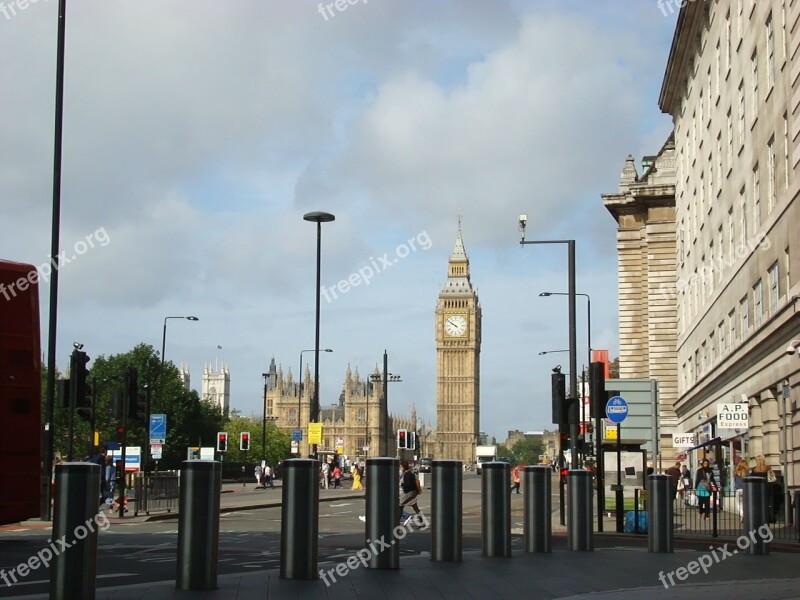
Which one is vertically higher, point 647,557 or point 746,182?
point 746,182

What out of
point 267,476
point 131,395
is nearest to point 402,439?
point 267,476

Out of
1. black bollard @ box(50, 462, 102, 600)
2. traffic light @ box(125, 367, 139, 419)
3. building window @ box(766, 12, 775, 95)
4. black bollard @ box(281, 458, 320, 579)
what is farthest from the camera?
building window @ box(766, 12, 775, 95)

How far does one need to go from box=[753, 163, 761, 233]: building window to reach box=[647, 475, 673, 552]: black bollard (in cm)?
1722

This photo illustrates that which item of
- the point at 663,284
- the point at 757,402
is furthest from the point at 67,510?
the point at 663,284

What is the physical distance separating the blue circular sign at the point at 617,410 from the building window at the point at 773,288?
4.83m

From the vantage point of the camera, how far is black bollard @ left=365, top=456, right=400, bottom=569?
44.5 ft

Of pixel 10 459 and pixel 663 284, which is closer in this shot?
pixel 10 459

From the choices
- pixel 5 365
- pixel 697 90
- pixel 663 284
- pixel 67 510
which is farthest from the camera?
pixel 663 284

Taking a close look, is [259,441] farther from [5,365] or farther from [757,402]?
[5,365]

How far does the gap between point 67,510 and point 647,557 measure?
1004cm

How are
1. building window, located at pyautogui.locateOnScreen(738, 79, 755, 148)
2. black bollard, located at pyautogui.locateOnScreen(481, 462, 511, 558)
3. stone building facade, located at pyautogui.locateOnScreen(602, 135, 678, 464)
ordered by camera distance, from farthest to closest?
1. stone building facade, located at pyautogui.locateOnScreen(602, 135, 678, 464)
2. building window, located at pyautogui.locateOnScreen(738, 79, 755, 148)
3. black bollard, located at pyautogui.locateOnScreen(481, 462, 511, 558)

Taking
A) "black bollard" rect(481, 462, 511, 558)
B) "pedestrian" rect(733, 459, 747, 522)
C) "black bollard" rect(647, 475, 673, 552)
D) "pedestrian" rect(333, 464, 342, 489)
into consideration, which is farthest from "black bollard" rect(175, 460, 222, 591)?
"pedestrian" rect(333, 464, 342, 489)

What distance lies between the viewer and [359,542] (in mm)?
22422

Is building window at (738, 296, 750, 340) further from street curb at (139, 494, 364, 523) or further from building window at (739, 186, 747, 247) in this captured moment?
street curb at (139, 494, 364, 523)
